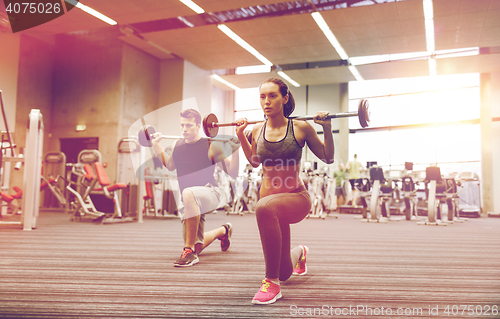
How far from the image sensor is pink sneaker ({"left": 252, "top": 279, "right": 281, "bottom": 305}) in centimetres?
173

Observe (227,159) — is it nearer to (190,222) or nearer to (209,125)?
(190,222)

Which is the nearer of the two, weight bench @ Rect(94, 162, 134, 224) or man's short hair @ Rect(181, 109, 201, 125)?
man's short hair @ Rect(181, 109, 201, 125)

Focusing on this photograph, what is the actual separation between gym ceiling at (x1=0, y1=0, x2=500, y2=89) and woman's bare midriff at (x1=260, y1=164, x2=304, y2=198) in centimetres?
581

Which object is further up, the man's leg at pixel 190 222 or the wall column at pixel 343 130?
the wall column at pixel 343 130

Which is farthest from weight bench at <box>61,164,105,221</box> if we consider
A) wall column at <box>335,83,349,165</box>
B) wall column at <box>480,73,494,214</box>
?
wall column at <box>480,73,494,214</box>

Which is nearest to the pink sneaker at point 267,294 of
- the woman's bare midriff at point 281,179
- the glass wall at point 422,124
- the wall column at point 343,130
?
the woman's bare midriff at point 281,179

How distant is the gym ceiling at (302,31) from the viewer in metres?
7.18

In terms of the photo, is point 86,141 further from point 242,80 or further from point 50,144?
point 242,80

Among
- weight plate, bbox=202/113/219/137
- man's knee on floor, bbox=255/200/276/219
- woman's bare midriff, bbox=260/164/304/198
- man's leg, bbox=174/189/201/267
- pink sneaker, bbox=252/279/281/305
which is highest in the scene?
weight plate, bbox=202/113/219/137

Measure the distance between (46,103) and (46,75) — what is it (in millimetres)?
782

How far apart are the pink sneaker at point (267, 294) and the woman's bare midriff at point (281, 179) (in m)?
0.46

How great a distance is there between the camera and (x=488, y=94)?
36.2ft

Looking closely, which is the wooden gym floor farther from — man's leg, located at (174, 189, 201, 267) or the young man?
the young man

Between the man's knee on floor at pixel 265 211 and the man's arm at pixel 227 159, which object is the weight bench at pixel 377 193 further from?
the man's knee on floor at pixel 265 211
